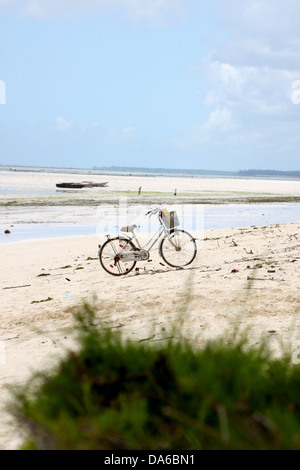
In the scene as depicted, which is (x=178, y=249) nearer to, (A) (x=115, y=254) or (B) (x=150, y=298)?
(A) (x=115, y=254)

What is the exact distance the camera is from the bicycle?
9.04 m

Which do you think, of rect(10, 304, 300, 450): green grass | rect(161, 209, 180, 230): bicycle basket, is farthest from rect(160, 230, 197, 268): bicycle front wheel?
rect(10, 304, 300, 450): green grass

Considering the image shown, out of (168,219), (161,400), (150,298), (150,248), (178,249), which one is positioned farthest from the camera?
(178,249)

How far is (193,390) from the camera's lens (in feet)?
6.64

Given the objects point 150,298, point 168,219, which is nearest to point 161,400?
point 150,298

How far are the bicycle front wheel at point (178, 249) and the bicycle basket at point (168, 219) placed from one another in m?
0.16

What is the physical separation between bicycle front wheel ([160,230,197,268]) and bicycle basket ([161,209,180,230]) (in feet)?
0.54

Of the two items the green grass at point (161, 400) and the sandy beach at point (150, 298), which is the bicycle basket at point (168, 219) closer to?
the sandy beach at point (150, 298)

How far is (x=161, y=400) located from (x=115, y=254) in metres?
7.01

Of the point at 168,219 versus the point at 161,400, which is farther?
the point at 168,219

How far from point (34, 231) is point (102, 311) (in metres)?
12.1

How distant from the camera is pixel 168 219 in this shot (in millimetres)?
9289

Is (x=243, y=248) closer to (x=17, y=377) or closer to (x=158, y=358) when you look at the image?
(x=17, y=377)
